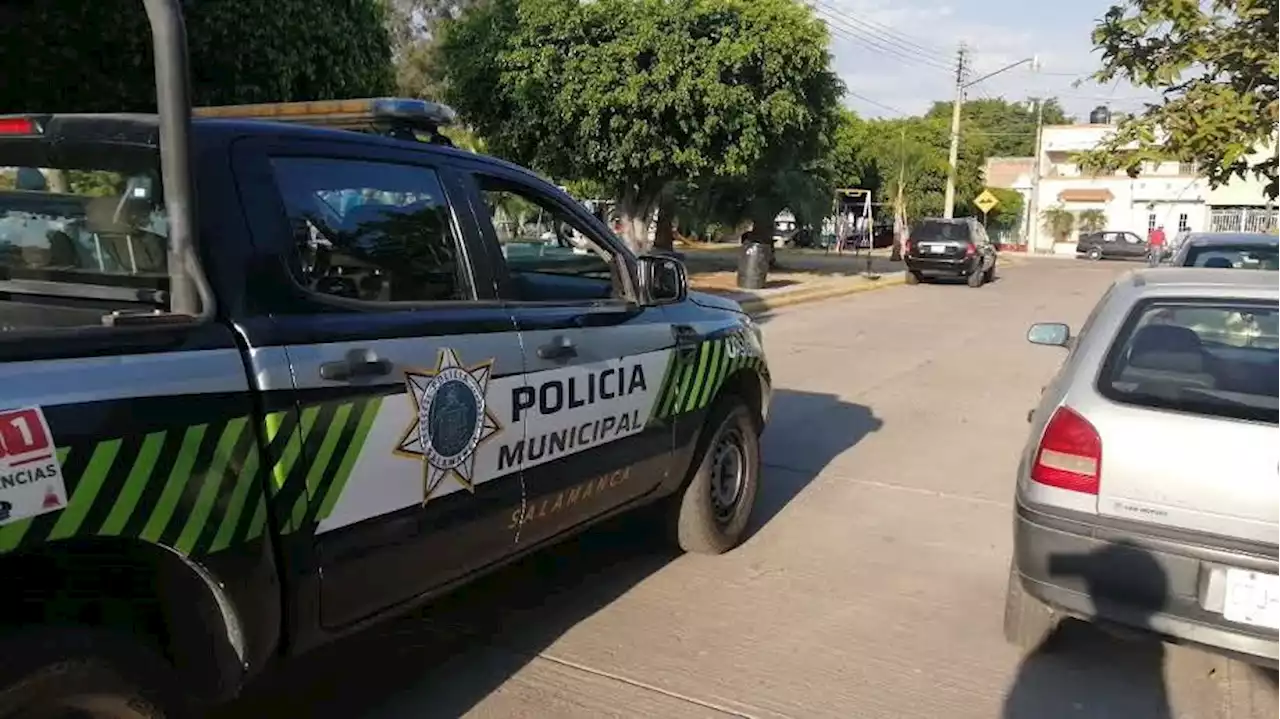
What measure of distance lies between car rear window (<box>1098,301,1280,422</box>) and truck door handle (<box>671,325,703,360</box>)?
5.69ft

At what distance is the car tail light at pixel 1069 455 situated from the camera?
3.55m

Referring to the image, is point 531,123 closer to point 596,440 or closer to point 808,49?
point 808,49

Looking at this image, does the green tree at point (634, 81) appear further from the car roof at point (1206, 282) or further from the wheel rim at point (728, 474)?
the car roof at point (1206, 282)

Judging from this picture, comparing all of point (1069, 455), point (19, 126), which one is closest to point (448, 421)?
point (19, 126)

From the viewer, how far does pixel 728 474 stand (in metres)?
5.30

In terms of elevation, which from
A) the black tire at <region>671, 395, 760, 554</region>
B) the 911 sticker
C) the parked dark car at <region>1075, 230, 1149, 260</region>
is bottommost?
the parked dark car at <region>1075, 230, 1149, 260</region>

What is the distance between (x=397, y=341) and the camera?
302 centimetres

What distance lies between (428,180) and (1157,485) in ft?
8.74

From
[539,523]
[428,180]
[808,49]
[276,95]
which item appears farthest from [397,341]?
[808,49]

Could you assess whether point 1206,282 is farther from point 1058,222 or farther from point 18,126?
point 1058,222

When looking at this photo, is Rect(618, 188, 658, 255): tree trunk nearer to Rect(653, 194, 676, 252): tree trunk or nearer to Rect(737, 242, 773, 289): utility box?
Rect(737, 242, 773, 289): utility box

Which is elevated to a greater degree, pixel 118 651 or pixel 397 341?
pixel 397 341

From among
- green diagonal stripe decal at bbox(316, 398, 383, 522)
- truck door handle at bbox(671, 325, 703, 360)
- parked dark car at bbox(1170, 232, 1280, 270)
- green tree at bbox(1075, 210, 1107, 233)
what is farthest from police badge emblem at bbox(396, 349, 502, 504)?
green tree at bbox(1075, 210, 1107, 233)

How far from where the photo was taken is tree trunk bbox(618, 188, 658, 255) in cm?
2020
